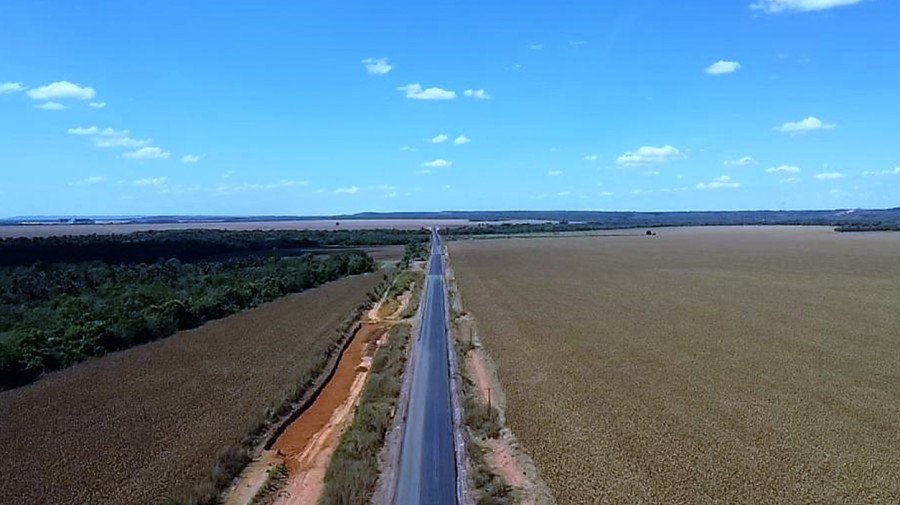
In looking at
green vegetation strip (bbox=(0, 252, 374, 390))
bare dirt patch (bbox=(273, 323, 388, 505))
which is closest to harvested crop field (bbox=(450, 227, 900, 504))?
bare dirt patch (bbox=(273, 323, 388, 505))

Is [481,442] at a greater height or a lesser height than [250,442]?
greater

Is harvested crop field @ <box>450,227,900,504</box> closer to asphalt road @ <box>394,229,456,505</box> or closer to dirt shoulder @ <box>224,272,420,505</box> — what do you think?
asphalt road @ <box>394,229,456,505</box>

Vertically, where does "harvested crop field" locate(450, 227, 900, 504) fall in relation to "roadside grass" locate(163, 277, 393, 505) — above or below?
above

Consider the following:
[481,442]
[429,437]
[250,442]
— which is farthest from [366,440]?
[250,442]

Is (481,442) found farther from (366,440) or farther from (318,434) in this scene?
(318,434)

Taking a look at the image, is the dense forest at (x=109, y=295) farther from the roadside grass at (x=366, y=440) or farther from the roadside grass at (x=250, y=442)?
the roadside grass at (x=366, y=440)

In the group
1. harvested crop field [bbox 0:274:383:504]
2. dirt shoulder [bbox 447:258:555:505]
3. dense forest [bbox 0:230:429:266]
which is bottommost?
harvested crop field [bbox 0:274:383:504]
